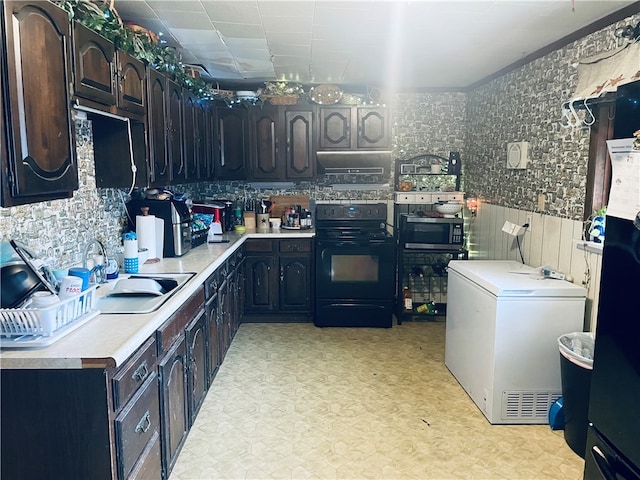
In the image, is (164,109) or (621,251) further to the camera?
(164,109)

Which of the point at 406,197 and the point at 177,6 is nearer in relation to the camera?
the point at 177,6

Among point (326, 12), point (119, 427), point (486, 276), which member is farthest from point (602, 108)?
point (119, 427)

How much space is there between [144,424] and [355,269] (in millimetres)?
2852

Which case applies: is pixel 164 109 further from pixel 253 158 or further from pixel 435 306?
pixel 435 306

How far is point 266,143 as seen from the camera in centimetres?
476

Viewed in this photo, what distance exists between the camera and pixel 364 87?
193 inches

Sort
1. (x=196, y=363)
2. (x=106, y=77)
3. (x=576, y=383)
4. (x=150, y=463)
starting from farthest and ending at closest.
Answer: (x=196, y=363), (x=576, y=383), (x=106, y=77), (x=150, y=463)

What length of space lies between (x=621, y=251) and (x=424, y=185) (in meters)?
3.75

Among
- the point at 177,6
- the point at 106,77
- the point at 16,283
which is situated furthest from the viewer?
the point at 177,6

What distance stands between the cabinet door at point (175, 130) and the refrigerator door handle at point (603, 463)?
279 centimetres

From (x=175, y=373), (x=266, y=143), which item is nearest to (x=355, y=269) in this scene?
(x=266, y=143)

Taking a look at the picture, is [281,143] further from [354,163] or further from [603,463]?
[603,463]

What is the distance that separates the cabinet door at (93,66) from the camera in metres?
1.93

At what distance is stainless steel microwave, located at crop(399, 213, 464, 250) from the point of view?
4.50m
